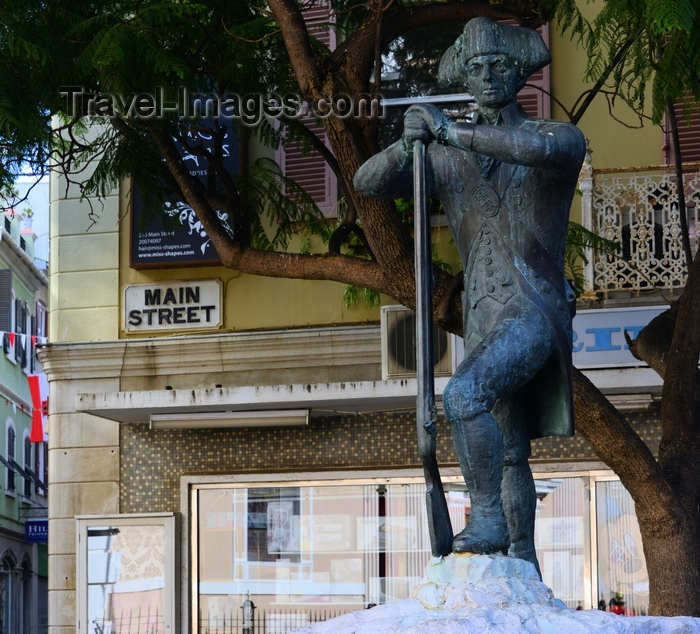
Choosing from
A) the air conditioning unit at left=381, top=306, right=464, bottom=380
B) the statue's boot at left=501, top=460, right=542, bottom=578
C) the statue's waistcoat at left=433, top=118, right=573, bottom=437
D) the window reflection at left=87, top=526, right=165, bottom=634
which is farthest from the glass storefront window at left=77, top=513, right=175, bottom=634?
the statue's waistcoat at left=433, top=118, right=573, bottom=437

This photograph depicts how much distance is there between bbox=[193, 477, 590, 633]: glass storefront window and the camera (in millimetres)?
13367

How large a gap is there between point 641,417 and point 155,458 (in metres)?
4.58

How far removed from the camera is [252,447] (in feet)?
45.8

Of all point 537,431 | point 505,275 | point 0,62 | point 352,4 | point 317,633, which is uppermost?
point 352,4

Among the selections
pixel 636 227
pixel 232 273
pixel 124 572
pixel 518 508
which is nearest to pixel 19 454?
pixel 124 572

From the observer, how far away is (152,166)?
36.2 ft

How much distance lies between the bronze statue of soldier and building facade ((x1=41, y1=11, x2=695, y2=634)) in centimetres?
739

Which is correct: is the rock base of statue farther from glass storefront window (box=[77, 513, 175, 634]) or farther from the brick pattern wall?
glass storefront window (box=[77, 513, 175, 634])

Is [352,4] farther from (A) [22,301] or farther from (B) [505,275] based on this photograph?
(A) [22,301]

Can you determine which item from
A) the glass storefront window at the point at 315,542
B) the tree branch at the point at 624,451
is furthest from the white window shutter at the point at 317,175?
the tree branch at the point at 624,451

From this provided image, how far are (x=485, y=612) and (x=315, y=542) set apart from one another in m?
9.47

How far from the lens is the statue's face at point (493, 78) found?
16.6 feet

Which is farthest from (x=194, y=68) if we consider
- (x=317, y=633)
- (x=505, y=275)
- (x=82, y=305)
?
(x=317, y=633)

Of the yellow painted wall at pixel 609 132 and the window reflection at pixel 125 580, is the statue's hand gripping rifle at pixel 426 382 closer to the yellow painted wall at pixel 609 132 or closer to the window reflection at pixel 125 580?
the yellow painted wall at pixel 609 132
